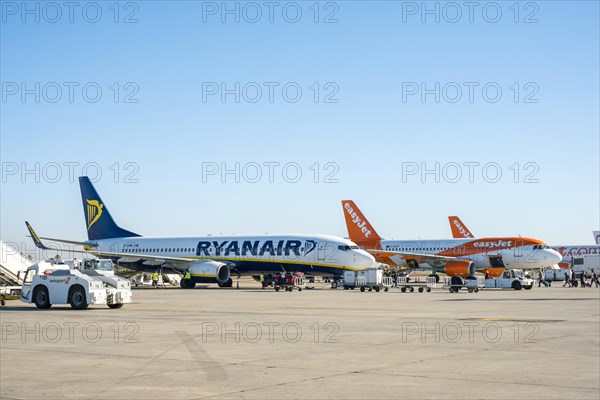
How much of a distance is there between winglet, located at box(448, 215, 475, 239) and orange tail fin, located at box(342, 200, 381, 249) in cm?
1835

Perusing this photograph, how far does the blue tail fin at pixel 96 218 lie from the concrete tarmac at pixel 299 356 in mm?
46139

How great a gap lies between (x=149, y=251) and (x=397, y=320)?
4620cm

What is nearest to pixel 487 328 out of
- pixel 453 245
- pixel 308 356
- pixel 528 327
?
pixel 528 327

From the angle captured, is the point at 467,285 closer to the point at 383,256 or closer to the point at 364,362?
the point at 383,256

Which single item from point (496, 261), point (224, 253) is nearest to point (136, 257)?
point (224, 253)

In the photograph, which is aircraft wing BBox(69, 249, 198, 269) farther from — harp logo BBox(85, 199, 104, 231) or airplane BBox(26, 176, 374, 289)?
harp logo BBox(85, 199, 104, 231)

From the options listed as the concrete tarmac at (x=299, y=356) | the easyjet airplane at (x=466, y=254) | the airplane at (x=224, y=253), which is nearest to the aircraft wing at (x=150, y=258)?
the airplane at (x=224, y=253)

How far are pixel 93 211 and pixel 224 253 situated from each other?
642 inches

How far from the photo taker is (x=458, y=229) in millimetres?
104562

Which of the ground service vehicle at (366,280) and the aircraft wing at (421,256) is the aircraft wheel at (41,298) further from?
the aircraft wing at (421,256)

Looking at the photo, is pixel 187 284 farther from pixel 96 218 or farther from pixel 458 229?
pixel 458 229

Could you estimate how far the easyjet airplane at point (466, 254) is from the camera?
227 feet

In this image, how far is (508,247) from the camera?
2817 inches

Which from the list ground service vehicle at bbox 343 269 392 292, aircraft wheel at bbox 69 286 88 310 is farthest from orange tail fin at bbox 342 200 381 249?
aircraft wheel at bbox 69 286 88 310
